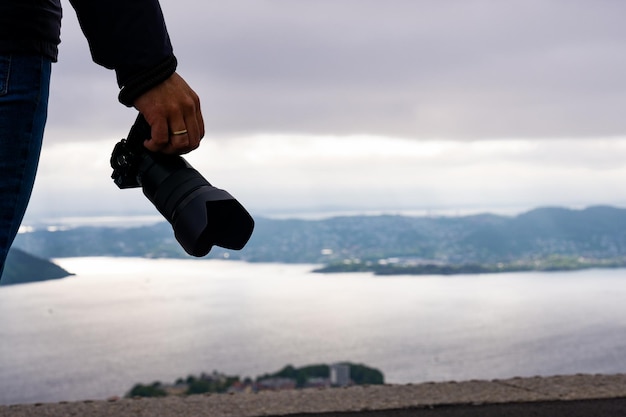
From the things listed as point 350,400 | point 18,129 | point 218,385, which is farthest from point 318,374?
point 18,129

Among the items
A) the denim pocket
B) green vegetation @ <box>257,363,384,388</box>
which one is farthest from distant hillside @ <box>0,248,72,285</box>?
the denim pocket

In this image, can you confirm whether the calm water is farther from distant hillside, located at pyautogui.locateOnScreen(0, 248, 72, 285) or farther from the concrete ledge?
the concrete ledge

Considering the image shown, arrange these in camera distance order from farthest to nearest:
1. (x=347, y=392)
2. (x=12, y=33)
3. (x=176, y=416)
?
(x=347, y=392), (x=176, y=416), (x=12, y=33)

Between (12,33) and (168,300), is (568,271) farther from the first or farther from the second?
(12,33)

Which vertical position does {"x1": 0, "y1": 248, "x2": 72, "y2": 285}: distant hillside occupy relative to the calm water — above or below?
above

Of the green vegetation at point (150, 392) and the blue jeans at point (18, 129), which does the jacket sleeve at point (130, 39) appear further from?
the green vegetation at point (150, 392)

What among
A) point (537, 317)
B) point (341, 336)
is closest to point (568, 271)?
point (537, 317)

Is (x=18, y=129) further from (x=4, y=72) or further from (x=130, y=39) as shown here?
(x=130, y=39)

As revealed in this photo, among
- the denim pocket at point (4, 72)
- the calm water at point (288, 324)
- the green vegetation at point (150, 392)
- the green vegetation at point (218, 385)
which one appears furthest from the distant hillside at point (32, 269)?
the denim pocket at point (4, 72)

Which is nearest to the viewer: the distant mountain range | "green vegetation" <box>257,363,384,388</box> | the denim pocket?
the denim pocket
